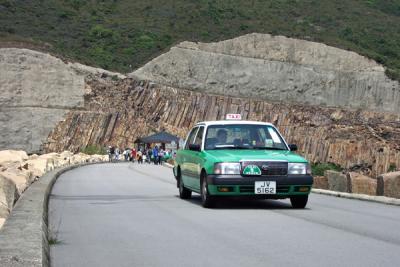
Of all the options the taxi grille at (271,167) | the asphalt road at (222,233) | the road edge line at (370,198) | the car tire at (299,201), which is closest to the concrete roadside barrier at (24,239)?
the asphalt road at (222,233)

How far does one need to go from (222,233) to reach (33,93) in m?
77.2

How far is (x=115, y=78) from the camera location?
3393 inches

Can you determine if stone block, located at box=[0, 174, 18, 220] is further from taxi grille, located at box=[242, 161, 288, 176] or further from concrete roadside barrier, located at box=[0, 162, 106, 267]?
taxi grille, located at box=[242, 161, 288, 176]

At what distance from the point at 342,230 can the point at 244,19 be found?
335ft

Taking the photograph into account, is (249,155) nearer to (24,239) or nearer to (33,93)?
(24,239)

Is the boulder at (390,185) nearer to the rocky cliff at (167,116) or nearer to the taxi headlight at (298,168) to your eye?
the taxi headlight at (298,168)

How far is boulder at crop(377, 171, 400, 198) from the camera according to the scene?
1831cm

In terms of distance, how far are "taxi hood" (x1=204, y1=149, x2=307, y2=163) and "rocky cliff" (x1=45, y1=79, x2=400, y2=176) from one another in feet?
172

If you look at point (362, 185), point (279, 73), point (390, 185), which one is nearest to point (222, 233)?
point (390, 185)

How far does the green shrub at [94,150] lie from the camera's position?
74.8 metres

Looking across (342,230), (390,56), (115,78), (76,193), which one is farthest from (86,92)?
(342,230)

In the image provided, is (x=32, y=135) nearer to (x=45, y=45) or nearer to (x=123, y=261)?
(x=45, y=45)

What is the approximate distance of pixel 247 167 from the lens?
14117mm

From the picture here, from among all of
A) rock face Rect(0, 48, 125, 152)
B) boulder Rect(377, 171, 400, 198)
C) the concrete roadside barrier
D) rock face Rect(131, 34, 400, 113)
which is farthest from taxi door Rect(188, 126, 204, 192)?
rock face Rect(131, 34, 400, 113)
